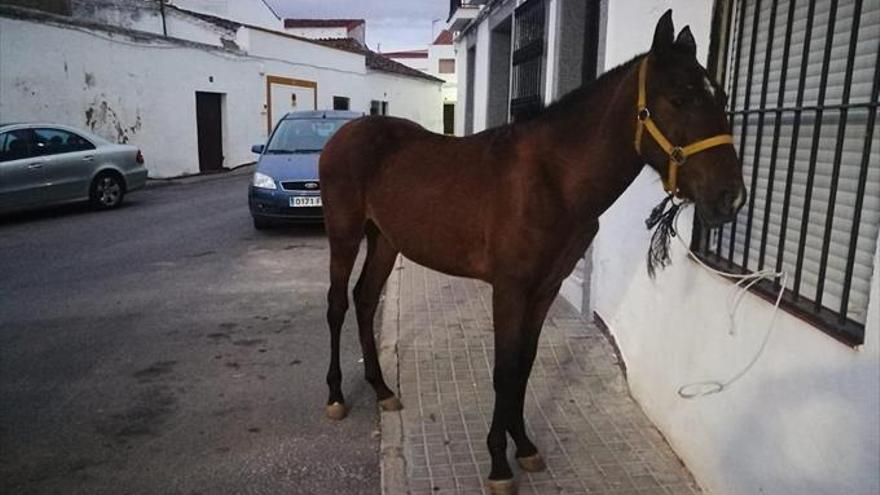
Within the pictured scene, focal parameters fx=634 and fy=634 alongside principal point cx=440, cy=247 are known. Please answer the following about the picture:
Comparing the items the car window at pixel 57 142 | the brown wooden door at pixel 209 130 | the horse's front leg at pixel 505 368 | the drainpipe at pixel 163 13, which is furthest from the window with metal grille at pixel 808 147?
the drainpipe at pixel 163 13

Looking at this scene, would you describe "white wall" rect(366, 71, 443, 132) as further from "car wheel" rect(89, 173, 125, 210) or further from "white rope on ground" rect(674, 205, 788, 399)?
"white rope on ground" rect(674, 205, 788, 399)

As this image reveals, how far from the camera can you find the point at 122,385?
4.04 meters

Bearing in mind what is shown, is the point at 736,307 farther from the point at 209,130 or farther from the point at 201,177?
the point at 209,130

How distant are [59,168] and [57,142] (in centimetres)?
48

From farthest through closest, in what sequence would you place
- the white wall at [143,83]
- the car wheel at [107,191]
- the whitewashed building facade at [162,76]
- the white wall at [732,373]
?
1. the whitewashed building facade at [162,76]
2. the white wall at [143,83]
3. the car wheel at [107,191]
4. the white wall at [732,373]

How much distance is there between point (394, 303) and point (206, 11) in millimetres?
25771

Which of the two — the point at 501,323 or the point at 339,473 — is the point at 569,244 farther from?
the point at 339,473

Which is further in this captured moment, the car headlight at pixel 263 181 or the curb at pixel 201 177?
the curb at pixel 201 177

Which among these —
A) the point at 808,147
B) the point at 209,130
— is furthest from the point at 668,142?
the point at 209,130

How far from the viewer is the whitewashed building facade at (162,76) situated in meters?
12.9

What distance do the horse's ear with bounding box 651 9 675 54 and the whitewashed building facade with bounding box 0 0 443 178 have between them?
44.9 ft

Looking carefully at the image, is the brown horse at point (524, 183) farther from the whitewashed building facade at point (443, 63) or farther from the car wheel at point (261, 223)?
the whitewashed building facade at point (443, 63)

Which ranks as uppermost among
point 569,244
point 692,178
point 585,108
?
point 585,108

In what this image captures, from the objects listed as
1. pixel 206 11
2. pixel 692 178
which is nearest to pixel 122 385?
pixel 692 178
